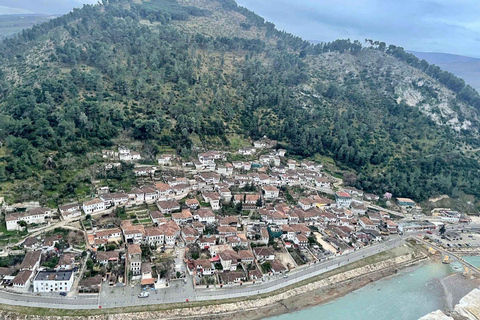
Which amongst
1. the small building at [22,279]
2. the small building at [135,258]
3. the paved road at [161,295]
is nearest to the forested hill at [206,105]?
the small building at [22,279]

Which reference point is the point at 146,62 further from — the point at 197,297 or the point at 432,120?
the point at 432,120

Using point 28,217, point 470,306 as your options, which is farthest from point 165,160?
point 470,306

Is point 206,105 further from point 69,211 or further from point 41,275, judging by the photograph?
point 41,275

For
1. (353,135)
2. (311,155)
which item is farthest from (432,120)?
(311,155)

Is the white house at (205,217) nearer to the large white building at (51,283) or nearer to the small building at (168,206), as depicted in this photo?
the small building at (168,206)

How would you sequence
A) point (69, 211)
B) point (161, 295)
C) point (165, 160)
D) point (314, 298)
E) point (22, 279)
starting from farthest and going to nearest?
point (165, 160) < point (69, 211) < point (314, 298) < point (161, 295) < point (22, 279)

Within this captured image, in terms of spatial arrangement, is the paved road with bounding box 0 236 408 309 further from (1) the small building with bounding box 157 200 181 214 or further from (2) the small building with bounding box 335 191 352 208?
(2) the small building with bounding box 335 191 352 208
